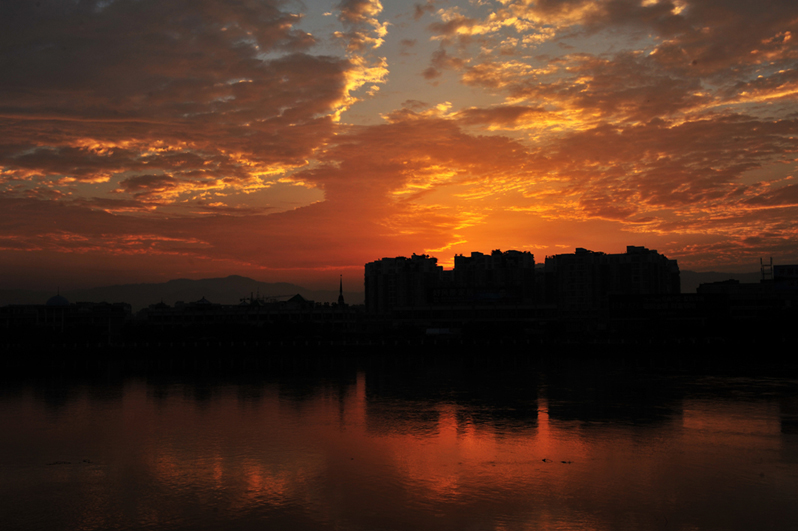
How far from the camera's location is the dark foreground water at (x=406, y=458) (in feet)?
64.8

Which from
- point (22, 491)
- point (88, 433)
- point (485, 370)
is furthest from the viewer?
point (485, 370)

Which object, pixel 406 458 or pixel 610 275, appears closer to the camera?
pixel 406 458

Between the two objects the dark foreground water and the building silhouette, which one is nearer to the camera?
the dark foreground water

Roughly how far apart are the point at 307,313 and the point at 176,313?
32525 millimetres

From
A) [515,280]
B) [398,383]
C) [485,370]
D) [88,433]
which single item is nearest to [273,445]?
[88,433]

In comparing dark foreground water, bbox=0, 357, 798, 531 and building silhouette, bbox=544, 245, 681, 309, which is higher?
building silhouette, bbox=544, 245, 681, 309

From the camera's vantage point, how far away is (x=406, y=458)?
27.0 m

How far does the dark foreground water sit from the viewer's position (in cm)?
1975

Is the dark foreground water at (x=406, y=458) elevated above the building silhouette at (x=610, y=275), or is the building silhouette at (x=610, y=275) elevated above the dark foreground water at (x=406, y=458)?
the building silhouette at (x=610, y=275)

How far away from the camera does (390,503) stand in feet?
68.7

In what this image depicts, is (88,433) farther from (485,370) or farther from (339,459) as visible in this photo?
(485,370)

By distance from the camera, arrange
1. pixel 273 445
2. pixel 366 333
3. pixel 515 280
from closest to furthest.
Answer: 1. pixel 273 445
2. pixel 366 333
3. pixel 515 280

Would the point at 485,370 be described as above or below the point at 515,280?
below

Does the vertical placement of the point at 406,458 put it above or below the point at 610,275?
below
